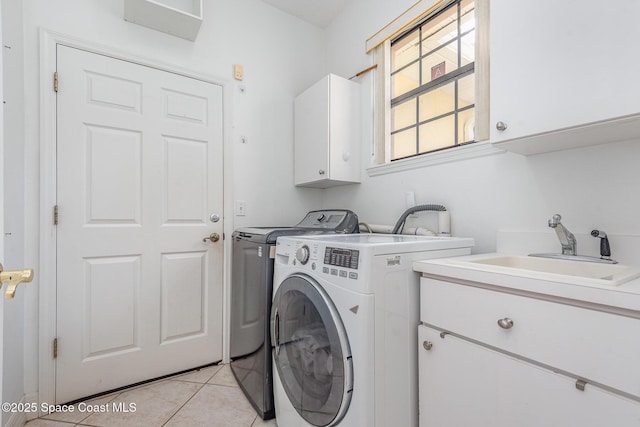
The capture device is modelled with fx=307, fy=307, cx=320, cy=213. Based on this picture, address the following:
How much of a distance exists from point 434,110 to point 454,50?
0.35 meters

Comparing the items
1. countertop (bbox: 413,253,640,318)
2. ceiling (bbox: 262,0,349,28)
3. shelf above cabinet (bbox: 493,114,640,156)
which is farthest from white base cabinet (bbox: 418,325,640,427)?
ceiling (bbox: 262,0,349,28)

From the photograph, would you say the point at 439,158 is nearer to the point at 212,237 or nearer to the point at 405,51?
the point at 405,51

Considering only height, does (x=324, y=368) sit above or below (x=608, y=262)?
below

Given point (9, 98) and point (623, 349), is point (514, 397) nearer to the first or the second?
point (623, 349)

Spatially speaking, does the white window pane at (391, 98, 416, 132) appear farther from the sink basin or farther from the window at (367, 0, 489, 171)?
the sink basin

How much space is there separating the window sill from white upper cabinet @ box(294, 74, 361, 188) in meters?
0.22

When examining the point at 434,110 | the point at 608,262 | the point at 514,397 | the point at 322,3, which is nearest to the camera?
the point at 514,397

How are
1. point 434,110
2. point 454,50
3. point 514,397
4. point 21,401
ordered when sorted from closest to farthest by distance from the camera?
point 514,397 → point 21,401 → point 454,50 → point 434,110

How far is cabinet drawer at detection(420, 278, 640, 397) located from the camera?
2.34 ft

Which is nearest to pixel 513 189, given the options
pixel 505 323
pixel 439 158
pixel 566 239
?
pixel 566 239

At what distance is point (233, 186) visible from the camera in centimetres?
226

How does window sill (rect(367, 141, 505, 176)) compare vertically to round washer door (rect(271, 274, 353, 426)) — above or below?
above

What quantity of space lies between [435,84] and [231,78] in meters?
1.43

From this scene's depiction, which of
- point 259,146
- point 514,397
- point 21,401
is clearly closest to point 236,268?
point 259,146
